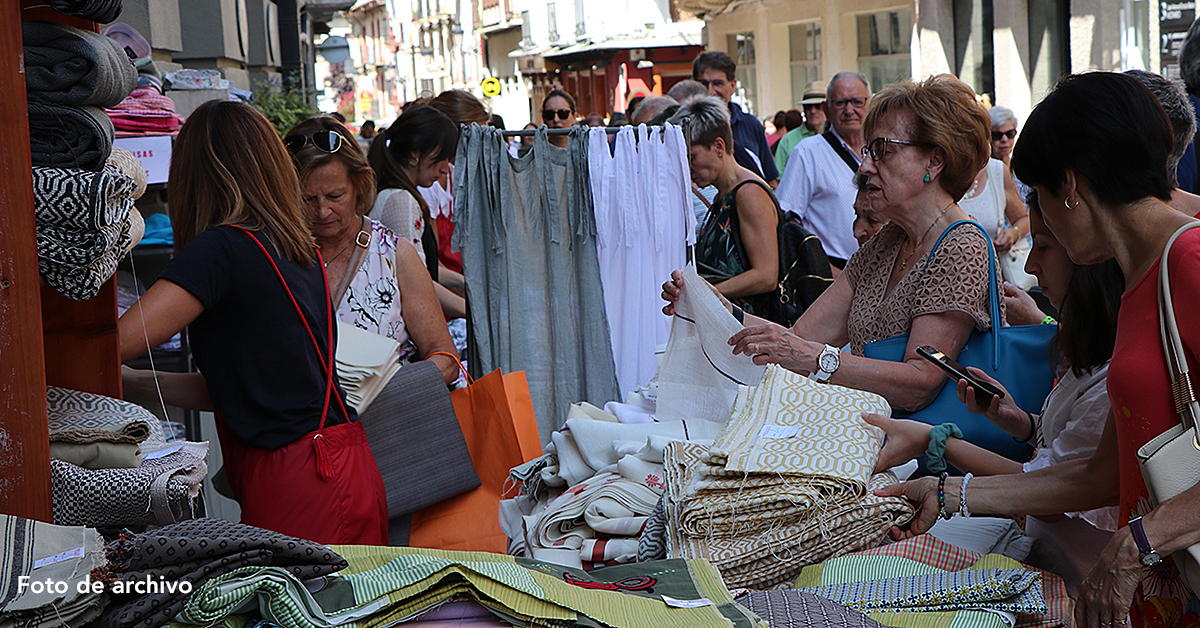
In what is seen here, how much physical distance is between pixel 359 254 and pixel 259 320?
0.94 m

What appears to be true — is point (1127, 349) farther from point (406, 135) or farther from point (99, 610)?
point (406, 135)

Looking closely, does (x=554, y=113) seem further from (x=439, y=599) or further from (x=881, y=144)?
(x=439, y=599)

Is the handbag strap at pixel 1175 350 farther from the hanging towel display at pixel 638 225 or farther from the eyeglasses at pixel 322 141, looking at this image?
the hanging towel display at pixel 638 225

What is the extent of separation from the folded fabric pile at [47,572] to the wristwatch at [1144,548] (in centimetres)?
147

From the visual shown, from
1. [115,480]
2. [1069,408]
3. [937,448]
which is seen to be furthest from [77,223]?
[1069,408]

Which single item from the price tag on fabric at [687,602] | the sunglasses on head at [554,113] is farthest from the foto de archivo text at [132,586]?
the sunglasses on head at [554,113]

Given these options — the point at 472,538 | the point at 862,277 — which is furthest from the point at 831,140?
the point at 472,538

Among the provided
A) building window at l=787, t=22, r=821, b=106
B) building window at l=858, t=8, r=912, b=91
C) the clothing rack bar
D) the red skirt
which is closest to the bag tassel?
the red skirt

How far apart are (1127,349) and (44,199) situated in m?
1.70

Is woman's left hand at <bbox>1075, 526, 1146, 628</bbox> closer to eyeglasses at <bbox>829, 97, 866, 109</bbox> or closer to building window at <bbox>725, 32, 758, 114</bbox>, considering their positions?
eyeglasses at <bbox>829, 97, 866, 109</bbox>

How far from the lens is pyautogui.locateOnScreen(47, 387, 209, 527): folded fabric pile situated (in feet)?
5.25

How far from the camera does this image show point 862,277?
9.53 feet

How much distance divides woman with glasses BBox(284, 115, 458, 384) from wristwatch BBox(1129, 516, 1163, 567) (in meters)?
2.23

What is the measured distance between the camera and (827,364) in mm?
2574
